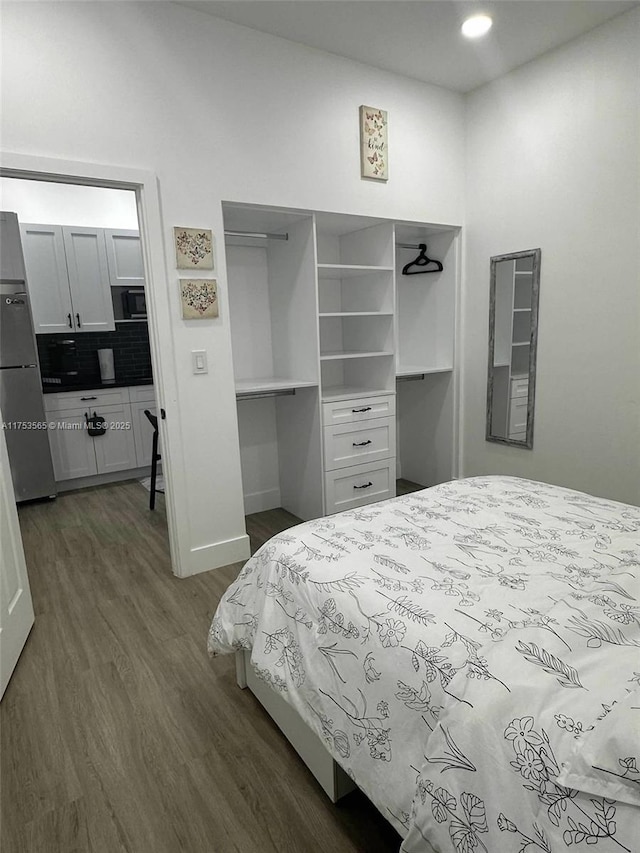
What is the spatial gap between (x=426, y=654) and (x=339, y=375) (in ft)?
9.62

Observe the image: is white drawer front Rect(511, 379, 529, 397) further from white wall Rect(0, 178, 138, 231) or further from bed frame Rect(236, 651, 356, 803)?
white wall Rect(0, 178, 138, 231)

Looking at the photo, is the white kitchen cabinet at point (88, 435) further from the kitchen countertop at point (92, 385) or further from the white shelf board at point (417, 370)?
the white shelf board at point (417, 370)

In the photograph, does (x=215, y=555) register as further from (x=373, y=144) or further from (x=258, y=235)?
(x=373, y=144)

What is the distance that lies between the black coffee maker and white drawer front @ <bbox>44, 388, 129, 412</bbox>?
13.1 inches

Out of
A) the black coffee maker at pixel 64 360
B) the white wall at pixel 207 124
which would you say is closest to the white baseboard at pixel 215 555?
the white wall at pixel 207 124

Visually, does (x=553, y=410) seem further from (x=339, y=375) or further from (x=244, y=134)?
(x=244, y=134)

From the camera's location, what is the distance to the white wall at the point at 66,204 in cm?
413

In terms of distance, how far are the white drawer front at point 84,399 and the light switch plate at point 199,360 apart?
2.23 metres

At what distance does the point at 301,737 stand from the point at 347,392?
2.27 meters

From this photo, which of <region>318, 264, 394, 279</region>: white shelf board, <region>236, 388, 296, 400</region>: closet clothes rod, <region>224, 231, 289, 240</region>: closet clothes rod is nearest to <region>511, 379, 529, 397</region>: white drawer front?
<region>318, 264, 394, 279</region>: white shelf board

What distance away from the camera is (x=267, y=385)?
2.99m

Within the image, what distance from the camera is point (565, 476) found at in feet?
10.2

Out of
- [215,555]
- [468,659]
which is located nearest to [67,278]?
[215,555]

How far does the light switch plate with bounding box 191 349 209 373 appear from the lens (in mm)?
2586
